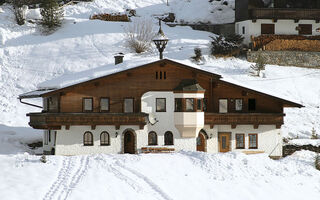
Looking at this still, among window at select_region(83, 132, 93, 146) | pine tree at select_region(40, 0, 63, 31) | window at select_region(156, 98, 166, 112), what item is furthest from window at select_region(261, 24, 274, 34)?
window at select_region(83, 132, 93, 146)

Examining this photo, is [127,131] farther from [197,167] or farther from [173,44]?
[173,44]

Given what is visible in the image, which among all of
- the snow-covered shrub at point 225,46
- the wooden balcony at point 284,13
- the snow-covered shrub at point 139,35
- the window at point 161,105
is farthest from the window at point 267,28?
the window at point 161,105

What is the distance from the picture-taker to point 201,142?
45.6 metres

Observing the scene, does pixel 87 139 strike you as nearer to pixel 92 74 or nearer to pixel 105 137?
pixel 105 137

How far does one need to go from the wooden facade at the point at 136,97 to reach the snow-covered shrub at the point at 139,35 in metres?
19.8

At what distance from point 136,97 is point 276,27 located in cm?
2806

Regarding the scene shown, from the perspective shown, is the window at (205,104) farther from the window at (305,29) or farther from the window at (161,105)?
the window at (305,29)

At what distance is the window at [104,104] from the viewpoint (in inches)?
1754

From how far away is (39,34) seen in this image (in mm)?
68000

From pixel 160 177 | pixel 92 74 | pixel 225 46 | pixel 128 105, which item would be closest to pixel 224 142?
pixel 128 105

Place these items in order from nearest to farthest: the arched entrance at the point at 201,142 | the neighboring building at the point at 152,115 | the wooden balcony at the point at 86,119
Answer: the wooden balcony at the point at 86,119 < the neighboring building at the point at 152,115 < the arched entrance at the point at 201,142

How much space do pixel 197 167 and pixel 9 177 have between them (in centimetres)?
1024

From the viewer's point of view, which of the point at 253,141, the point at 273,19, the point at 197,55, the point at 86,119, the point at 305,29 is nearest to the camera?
the point at 86,119

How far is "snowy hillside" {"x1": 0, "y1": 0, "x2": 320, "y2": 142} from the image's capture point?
188 ft
